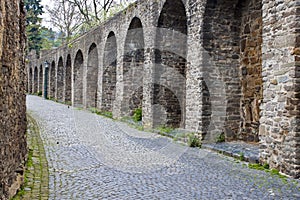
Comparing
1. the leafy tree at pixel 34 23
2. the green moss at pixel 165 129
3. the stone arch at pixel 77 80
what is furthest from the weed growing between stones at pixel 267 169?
the leafy tree at pixel 34 23

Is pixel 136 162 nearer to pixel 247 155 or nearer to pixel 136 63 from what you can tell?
pixel 247 155

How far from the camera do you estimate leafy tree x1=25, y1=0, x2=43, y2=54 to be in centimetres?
4116

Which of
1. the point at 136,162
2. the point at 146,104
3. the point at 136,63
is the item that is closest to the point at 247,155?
the point at 136,162

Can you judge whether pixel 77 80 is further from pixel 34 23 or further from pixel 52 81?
pixel 34 23

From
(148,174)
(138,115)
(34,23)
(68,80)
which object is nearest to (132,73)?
(138,115)

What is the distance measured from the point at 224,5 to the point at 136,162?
14.4 ft

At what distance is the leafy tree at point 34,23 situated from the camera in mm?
41156

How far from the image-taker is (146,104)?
39.1ft

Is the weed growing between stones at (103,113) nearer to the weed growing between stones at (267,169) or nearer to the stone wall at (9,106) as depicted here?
the weed growing between stones at (267,169)

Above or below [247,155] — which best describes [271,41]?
above

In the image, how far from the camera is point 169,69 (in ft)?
37.8

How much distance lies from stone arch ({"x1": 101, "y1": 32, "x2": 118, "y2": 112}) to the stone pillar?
10.7 meters

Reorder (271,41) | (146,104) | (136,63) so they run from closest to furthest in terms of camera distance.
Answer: (271,41) < (146,104) < (136,63)

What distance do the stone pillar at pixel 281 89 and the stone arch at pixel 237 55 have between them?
7.42 ft
